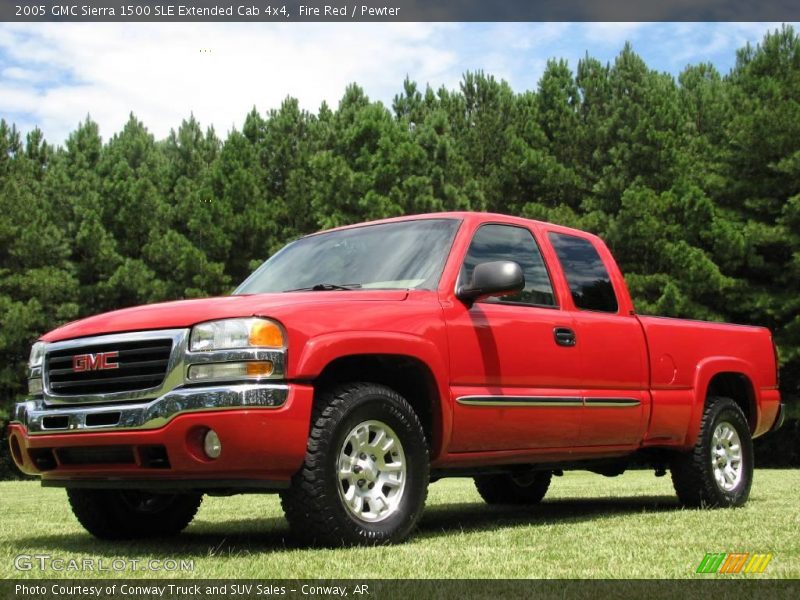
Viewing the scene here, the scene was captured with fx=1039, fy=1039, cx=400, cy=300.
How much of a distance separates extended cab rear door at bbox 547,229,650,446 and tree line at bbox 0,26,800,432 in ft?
77.7

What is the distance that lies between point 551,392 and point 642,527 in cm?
103

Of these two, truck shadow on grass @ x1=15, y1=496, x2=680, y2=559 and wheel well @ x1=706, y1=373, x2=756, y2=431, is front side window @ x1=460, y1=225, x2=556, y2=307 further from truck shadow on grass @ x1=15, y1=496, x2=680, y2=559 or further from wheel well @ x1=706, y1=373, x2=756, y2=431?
wheel well @ x1=706, y1=373, x2=756, y2=431

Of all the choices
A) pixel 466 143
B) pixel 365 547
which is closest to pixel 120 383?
pixel 365 547

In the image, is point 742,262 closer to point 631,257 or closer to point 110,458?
point 631,257

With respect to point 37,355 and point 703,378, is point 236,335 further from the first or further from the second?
point 703,378

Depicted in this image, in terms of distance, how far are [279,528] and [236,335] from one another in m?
2.39

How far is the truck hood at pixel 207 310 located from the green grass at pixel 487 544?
3.99ft

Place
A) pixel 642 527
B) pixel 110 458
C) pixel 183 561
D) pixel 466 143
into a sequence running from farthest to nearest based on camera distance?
pixel 466 143 → pixel 642 527 → pixel 110 458 → pixel 183 561

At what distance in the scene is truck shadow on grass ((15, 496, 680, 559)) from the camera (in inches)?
231

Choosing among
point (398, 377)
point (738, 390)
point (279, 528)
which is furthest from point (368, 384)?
point (738, 390)

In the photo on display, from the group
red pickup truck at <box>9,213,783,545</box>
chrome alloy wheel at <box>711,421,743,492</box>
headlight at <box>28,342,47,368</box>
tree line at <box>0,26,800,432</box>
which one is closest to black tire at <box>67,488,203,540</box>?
red pickup truck at <box>9,213,783,545</box>

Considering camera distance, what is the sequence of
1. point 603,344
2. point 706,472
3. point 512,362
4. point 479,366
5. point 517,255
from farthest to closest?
point 706,472, point 603,344, point 517,255, point 512,362, point 479,366

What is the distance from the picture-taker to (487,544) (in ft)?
19.0

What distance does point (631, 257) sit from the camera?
34.0 m
